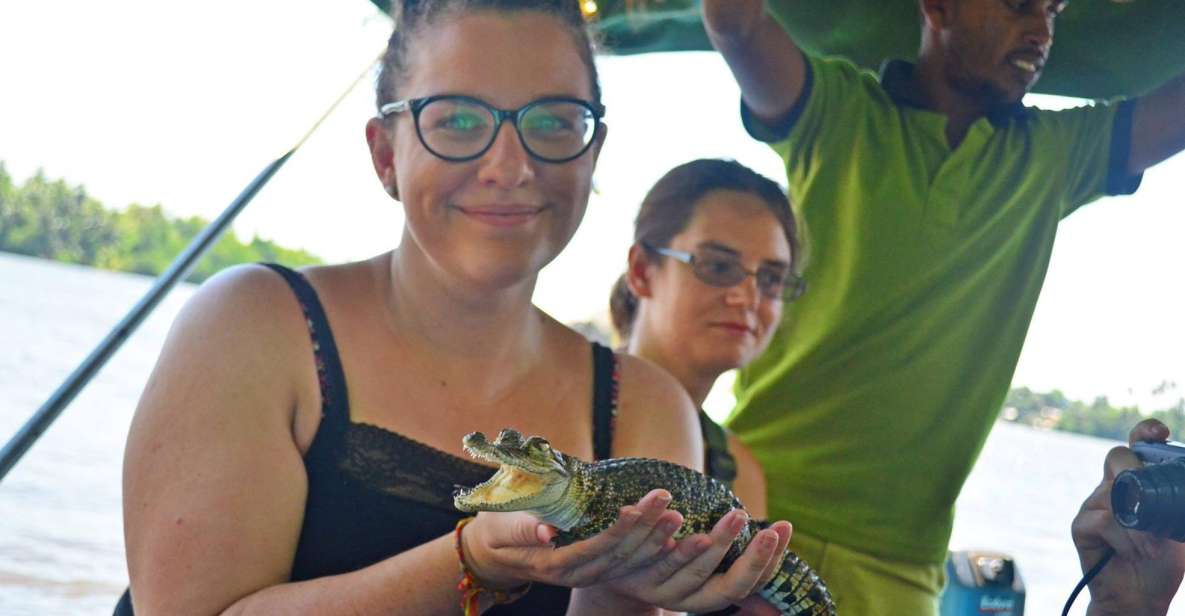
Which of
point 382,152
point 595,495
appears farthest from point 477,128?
point 595,495

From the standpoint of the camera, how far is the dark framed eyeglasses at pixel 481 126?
38.8 inches

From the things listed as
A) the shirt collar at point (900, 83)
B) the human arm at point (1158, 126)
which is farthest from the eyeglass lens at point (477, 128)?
the human arm at point (1158, 126)

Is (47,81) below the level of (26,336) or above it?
above

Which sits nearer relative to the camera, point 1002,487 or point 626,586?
point 626,586

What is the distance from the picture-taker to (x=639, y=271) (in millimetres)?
1582

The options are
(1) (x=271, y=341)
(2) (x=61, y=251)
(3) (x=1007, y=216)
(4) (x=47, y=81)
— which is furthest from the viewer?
(4) (x=47, y=81)

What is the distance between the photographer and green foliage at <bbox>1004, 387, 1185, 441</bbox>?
61.4 inches

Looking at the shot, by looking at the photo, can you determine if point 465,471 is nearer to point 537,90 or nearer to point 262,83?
point 537,90

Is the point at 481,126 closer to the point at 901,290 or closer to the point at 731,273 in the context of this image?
the point at 731,273

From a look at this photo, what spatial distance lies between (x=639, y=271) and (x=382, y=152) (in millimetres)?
587

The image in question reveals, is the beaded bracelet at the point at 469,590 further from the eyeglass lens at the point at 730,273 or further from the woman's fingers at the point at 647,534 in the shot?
the eyeglass lens at the point at 730,273

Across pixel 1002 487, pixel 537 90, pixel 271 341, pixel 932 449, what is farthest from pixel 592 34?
pixel 1002 487

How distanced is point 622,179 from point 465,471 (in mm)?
1000

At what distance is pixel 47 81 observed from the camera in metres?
6.24
